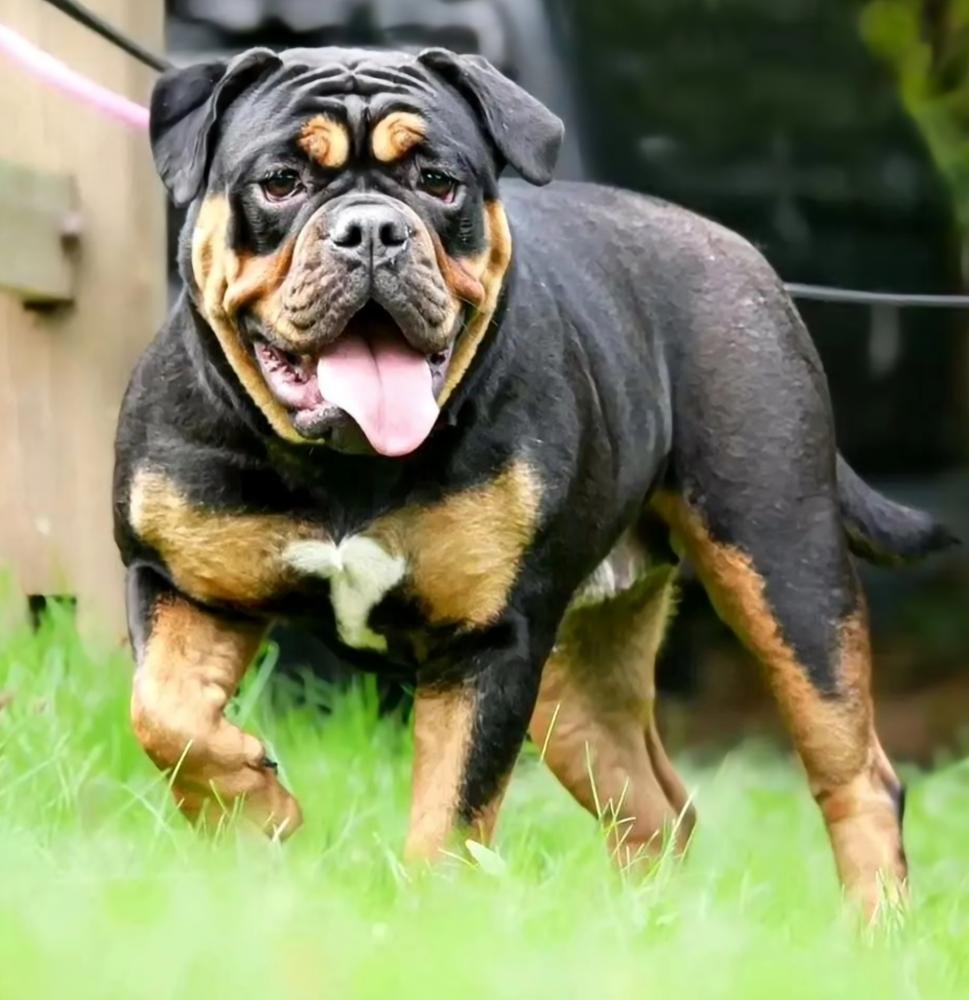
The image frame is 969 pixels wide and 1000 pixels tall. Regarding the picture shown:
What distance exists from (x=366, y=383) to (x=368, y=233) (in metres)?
0.29

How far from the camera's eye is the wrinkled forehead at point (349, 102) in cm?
409

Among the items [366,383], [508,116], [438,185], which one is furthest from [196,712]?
[508,116]

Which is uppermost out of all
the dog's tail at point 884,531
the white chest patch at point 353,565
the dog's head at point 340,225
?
the dog's head at point 340,225

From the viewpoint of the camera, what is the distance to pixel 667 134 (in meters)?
7.07

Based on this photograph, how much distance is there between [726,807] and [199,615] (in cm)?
282

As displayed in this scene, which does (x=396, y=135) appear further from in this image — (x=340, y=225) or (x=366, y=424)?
(x=366, y=424)

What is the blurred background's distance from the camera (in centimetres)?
681

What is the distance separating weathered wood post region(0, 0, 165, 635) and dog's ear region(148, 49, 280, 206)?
1933mm

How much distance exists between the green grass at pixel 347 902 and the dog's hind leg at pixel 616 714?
16 centimetres

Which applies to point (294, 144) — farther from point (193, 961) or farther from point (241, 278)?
point (193, 961)

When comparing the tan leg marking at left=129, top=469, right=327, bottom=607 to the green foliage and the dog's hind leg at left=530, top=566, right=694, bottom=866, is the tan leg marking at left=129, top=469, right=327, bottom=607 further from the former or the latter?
the green foliage

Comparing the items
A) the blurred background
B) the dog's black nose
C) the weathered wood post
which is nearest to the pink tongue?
the dog's black nose

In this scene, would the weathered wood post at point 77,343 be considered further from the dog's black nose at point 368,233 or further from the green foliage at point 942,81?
the green foliage at point 942,81

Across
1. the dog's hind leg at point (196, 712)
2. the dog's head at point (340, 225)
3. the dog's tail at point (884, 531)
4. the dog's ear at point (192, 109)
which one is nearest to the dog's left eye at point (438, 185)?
the dog's head at point (340, 225)
